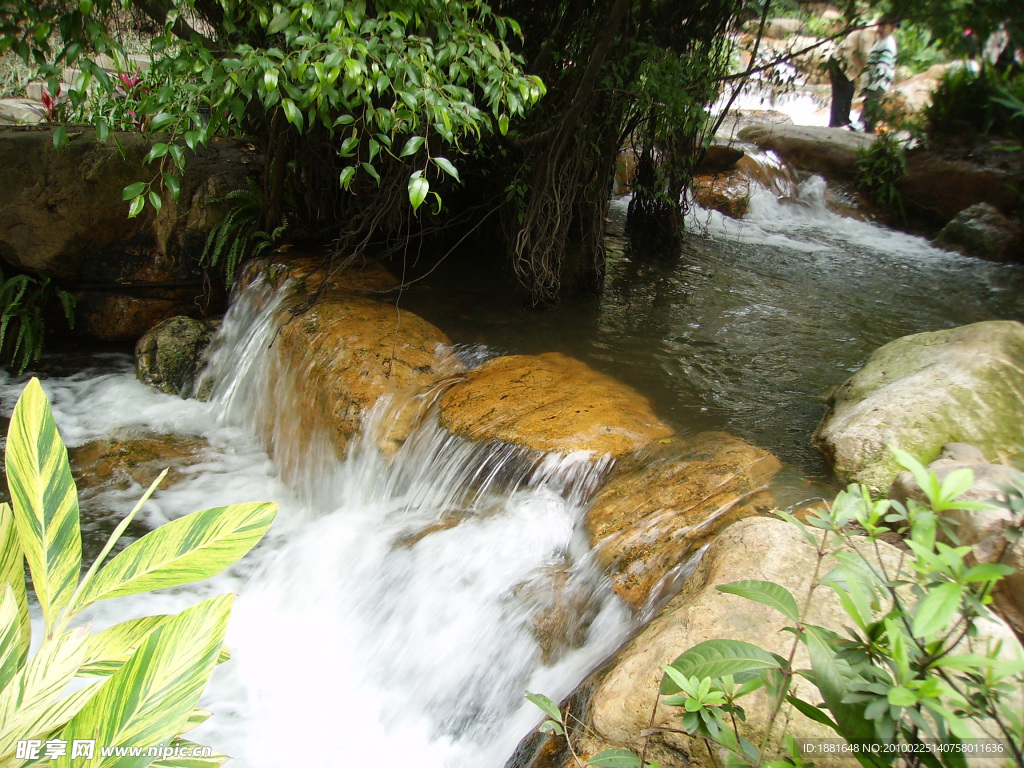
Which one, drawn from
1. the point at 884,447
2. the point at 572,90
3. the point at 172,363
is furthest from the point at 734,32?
the point at 172,363

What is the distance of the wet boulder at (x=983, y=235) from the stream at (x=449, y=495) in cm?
165

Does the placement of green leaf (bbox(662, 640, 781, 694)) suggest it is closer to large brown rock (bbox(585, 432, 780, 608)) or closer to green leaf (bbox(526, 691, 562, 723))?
green leaf (bbox(526, 691, 562, 723))

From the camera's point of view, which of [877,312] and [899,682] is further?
[877,312]

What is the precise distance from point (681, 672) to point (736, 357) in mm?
3557

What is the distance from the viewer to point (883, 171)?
961 centimetres

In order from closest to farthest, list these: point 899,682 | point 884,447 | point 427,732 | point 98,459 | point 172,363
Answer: point 899,682 < point 427,732 < point 884,447 < point 98,459 < point 172,363

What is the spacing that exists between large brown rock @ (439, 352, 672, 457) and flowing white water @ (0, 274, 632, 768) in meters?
0.11

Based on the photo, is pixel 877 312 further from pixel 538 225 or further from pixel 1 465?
pixel 1 465

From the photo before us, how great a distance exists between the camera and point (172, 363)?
5.34 metres

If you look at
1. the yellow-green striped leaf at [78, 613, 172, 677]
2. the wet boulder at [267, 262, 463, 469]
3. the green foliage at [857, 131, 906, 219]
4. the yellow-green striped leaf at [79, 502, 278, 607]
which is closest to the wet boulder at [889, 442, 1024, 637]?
the yellow-green striped leaf at [79, 502, 278, 607]

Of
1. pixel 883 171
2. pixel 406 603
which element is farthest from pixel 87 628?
pixel 883 171

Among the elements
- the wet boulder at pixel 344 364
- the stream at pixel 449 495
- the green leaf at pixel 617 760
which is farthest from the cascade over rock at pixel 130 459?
the green leaf at pixel 617 760

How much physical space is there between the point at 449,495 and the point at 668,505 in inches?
45.9

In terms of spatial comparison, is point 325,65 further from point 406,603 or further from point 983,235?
point 983,235
